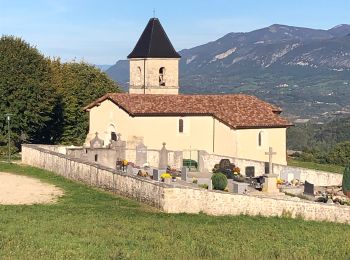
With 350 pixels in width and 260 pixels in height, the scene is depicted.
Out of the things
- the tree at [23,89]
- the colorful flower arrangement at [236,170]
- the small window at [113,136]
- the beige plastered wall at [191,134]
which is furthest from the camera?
the tree at [23,89]

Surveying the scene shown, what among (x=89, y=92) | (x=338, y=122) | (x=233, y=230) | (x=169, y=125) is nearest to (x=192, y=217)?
(x=233, y=230)

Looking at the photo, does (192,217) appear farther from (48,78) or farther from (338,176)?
(48,78)

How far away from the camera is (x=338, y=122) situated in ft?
501

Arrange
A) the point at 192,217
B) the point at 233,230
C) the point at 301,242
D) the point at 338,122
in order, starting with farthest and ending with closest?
the point at 338,122 < the point at 192,217 < the point at 233,230 < the point at 301,242

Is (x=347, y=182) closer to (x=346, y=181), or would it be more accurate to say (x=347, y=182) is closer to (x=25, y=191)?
(x=346, y=181)

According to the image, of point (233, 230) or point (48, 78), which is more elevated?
point (48, 78)

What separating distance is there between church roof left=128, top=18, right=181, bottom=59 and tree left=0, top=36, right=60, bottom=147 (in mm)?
7536

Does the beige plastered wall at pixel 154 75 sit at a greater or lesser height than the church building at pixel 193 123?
greater

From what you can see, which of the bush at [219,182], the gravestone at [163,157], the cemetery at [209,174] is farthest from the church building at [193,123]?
the bush at [219,182]

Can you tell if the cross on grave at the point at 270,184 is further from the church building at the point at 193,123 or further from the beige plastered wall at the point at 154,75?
the beige plastered wall at the point at 154,75

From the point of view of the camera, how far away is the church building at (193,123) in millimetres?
41344

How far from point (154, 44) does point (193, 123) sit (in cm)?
1013

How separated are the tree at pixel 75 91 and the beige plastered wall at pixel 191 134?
7200mm

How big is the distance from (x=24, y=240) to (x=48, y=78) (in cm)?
2991
